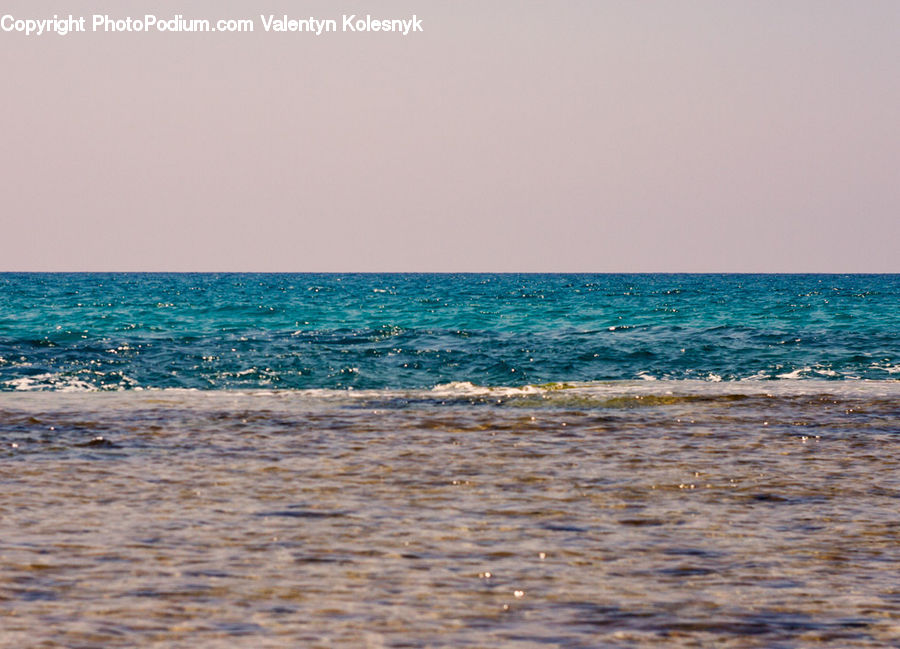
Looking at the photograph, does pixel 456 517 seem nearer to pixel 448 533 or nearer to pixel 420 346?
pixel 448 533

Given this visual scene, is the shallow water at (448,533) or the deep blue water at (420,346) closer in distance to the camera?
the shallow water at (448,533)

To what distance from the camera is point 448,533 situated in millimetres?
7789

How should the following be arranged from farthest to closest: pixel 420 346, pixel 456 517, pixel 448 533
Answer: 1. pixel 420 346
2. pixel 456 517
3. pixel 448 533

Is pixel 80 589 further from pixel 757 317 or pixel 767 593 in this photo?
pixel 757 317

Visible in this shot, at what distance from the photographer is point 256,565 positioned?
6793 millimetres

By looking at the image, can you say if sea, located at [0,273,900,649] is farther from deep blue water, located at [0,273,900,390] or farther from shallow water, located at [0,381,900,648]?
deep blue water, located at [0,273,900,390]

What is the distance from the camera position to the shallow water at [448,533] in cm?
565

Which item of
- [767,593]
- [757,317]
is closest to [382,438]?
[767,593]

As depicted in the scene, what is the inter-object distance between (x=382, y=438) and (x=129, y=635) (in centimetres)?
791

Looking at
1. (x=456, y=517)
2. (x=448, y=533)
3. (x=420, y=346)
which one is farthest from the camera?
(x=420, y=346)

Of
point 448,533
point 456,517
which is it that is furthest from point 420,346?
point 448,533

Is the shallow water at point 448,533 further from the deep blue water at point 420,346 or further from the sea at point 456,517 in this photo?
the deep blue water at point 420,346

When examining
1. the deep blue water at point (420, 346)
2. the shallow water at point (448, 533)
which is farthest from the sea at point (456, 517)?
the deep blue water at point (420, 346)

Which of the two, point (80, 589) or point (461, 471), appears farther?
point (461, 471)
